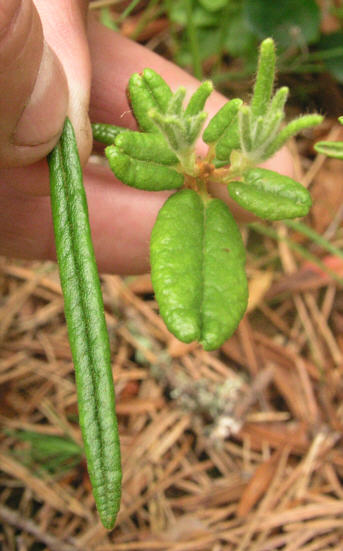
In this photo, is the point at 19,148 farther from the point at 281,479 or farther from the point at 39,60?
the point at 281,479

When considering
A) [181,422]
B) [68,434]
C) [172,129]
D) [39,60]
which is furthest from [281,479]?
[39,60]

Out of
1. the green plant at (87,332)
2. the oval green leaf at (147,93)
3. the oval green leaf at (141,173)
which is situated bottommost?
the green plant at (87,332)

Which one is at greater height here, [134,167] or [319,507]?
[134,167]

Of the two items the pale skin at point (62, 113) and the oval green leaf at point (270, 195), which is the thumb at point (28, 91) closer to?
the pale skin at point (62, 113)

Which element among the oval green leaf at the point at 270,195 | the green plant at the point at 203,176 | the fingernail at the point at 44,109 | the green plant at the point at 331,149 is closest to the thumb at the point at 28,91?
the fingernail at the point at 44,109

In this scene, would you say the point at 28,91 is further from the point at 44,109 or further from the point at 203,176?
the point at 203,176

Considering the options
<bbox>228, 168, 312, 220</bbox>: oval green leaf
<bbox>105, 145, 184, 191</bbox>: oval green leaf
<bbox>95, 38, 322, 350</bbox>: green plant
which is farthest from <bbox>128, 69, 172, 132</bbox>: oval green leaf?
<bbox>228, 168, 312, 220</bbox>: oval green leaf

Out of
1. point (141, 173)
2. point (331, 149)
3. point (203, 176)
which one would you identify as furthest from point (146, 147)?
point (331, 149)
